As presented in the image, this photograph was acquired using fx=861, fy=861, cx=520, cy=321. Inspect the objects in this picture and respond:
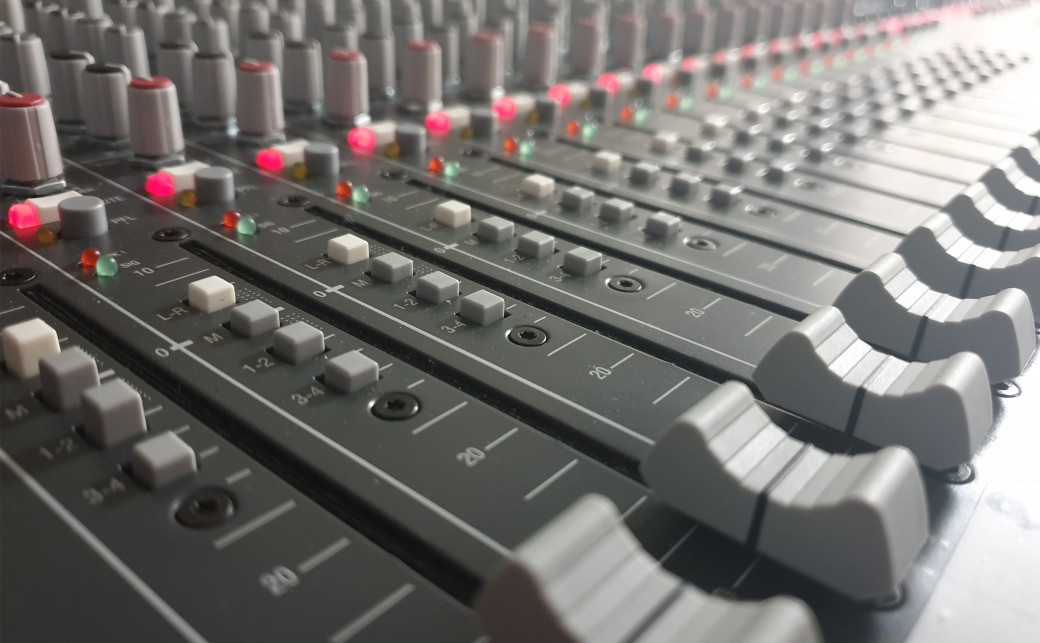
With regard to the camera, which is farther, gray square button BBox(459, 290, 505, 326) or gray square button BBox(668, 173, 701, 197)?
gray square button BBox(668, 173, 701, 197)

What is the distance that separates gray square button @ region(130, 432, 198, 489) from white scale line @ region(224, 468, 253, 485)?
1.2 inches

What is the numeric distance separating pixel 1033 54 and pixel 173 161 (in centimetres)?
343

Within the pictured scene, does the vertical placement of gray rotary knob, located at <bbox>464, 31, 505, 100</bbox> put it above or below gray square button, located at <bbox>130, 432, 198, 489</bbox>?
above

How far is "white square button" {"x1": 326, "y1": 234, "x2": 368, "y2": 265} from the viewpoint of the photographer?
47.7 inches

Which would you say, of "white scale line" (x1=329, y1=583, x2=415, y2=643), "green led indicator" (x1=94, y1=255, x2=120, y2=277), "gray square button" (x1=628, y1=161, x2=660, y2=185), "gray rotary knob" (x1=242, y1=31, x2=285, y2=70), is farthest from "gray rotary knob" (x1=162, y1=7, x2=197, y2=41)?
"white scale line" (x1=329, y1=583, x2=415, y2=643)

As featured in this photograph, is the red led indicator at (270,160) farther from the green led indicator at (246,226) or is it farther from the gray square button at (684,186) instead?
→ the gray square button at (684,186)

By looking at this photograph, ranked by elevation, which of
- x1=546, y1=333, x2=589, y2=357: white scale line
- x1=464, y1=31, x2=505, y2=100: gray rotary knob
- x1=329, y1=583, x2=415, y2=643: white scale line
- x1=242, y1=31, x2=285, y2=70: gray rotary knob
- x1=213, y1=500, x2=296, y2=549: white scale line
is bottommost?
x1=329, y1=583, x2=415, y2=643: white scale line

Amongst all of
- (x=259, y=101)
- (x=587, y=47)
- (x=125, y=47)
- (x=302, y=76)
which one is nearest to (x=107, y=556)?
(x=259, y=101)

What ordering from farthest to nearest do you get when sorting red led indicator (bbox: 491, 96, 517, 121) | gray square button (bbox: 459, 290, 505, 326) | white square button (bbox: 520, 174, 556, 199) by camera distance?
red led indicator (bbox: 491, 96, 517, 121), white square button (bbox: 520, 174, 556, 199), gray square button (bbox: 459, 290, 505, 326)

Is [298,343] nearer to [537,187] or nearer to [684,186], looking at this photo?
[537,187]

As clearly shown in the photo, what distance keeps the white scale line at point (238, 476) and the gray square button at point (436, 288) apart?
40 cm

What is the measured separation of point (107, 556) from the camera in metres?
0.67

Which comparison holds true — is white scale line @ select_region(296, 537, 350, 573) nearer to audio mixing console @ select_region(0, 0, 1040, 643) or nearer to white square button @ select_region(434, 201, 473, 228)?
audio mixing console @ select_region(0, 0, 1040, 643)

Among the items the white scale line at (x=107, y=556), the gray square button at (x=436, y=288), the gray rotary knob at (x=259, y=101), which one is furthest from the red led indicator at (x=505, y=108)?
the white scale line at (x=107, y=556)
